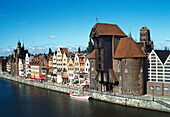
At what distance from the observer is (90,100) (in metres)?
65.6

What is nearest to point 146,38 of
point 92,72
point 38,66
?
point 38,66

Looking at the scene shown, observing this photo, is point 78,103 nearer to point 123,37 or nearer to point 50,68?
point 123,37

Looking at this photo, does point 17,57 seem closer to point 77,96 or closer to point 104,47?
point 77,96

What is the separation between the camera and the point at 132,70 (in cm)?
6066

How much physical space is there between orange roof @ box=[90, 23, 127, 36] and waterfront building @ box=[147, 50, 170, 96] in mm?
14005

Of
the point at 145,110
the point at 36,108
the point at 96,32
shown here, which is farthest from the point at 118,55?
the point at 36,108

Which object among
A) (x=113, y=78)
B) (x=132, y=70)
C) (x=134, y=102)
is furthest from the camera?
(x=113, y=78)

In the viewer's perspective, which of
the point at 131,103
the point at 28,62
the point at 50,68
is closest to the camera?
the point at 131,103

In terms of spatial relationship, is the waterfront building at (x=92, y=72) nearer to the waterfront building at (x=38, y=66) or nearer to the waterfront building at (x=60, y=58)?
the waterfront building at (x=60, y=58)

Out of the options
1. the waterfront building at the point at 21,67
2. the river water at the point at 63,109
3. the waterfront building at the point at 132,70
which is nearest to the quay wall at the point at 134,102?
the river water at the point at 63,109

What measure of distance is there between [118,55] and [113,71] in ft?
19.0

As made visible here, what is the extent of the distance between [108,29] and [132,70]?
1612cm

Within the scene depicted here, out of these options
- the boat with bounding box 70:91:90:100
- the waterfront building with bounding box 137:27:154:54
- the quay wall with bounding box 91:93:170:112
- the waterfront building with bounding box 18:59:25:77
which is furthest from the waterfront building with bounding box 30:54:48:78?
the waterfront building with bounding box 137:27:154:54

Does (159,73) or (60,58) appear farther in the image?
(60,58)
